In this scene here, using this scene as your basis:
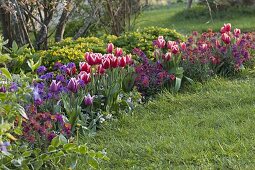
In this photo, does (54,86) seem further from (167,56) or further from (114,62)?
(167,56)

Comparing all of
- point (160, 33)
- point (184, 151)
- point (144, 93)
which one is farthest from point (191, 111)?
point (160, 33)

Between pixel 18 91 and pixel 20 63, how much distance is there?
106 inches

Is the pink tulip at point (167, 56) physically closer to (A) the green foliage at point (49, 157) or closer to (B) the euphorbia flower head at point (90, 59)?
(B) the euphorbia flower head at point (90, 59)

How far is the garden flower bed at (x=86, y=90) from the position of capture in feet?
11.5

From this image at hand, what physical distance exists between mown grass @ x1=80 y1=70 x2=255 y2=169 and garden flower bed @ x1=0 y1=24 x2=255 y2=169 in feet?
0.58

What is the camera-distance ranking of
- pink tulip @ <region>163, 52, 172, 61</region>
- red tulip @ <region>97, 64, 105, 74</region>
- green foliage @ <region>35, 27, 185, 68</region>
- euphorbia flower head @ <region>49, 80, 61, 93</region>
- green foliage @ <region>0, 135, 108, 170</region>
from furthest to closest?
green foliage @ <region>35, 27, 185, 68</region> < pink tulip @ <region>163, 52, 172, 61</region> < red tulip @ <region>97, 64, 105, 74</region> < euphorbia flower head @ <region>49, 80, 61, 93</region> < green foliage @ <region>0, 135, 108, 170</region>

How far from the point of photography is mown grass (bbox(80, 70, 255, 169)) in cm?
398

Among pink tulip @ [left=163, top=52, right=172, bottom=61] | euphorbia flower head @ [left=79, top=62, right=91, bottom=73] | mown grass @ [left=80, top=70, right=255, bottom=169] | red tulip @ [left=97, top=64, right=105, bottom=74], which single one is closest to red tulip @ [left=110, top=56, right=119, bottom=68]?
red tulip @ [left=97, top=64, right=105, bottom=74]

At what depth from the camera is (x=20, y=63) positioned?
20.5ft

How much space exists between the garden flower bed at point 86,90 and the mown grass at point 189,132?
18 cm

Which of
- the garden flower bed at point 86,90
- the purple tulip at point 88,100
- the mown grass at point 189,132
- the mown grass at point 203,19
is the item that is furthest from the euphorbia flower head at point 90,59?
the mown grass at point 203,19

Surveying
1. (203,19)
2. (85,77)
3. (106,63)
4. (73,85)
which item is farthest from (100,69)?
(203,19)

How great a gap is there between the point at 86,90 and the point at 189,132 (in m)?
1.11

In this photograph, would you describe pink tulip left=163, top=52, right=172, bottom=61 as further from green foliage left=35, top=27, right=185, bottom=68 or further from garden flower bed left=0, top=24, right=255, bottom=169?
green foliage left=35, top=27, right=185, bottom=68
